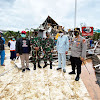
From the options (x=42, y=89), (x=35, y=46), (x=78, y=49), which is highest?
(x=35, y=46)

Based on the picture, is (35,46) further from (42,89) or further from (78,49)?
(42,89)

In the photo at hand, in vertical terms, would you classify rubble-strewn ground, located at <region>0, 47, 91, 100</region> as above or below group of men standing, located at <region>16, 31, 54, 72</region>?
below

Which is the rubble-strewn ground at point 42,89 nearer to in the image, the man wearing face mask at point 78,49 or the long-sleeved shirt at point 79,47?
the man wearing face mask at point 78,49

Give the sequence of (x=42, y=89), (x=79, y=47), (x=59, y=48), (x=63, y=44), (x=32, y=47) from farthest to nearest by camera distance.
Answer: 1. (x=32, y=47)
2. (x=59, y=48)
3. (x=63, y=44)
4. (x=79, y=47)
5. (x=42, y=89)

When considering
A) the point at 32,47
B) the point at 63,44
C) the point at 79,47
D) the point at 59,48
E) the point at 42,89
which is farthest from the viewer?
the point at 32,47

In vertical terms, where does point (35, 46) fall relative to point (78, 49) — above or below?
above

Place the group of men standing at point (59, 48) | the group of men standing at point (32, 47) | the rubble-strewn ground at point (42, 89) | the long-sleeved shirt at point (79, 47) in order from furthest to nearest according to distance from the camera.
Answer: the group of men standing at point (32, 47)
the group of men standing at point (59, 48)
the long-sleeved shirt at point (79, 47)
the rubble-strewn ground at point (42, 89)

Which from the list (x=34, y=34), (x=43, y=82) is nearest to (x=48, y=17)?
(x=34, y=34)

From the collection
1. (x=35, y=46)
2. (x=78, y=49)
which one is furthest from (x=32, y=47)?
(x=78, y=49)

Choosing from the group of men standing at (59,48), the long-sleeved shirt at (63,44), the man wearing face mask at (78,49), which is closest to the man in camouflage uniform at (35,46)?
the group of men standing at (59,48)

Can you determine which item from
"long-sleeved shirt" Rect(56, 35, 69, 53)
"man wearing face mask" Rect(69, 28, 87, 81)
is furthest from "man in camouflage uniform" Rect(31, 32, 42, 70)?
"man wearing face mask" Rect(69, 28, 87, 81)

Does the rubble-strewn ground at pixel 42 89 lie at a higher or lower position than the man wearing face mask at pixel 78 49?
lower

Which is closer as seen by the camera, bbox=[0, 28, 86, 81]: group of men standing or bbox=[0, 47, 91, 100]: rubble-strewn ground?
bbox=[0, 47, 91, 100]: rubble-strewn ground

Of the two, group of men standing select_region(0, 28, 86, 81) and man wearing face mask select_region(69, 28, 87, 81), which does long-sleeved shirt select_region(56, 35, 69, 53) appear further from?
man wearing face mask select_region(69, 28, 87, 81)
